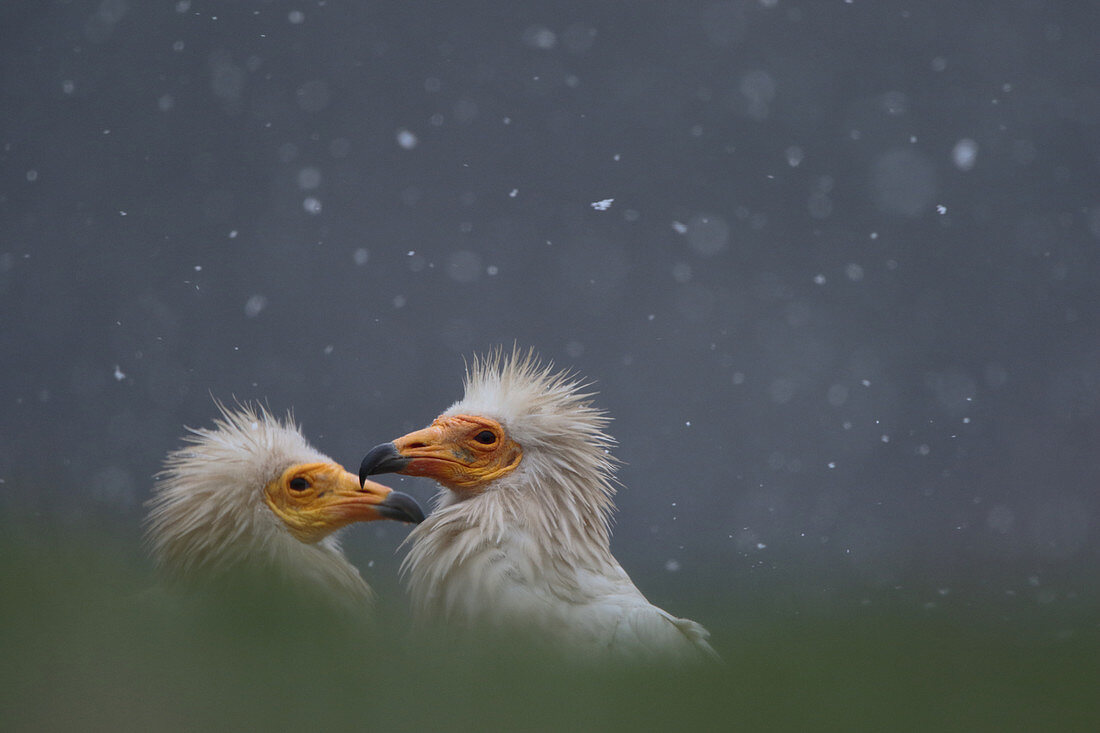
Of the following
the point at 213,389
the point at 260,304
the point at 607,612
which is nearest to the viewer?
the point at 607,612

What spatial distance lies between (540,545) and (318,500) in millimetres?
609

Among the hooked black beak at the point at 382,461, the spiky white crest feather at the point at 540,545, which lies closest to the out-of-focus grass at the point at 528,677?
the spiky white crest feather at the point at 540,545

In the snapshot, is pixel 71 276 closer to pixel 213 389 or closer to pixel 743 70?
pixel 213 389

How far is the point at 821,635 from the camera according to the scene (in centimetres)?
42

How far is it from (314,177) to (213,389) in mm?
1217

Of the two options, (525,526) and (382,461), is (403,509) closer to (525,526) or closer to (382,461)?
(382,461)

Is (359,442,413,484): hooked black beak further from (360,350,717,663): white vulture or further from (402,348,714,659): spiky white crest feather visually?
(402,348,714,659): spiky white crest feather

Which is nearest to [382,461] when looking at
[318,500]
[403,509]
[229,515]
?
[403,509]

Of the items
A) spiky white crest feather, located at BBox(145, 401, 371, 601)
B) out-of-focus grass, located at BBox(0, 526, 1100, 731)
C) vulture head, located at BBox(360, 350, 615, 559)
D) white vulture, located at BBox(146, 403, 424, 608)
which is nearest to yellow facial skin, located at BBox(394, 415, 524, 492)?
vulture head, located at BBox(360, 350, 615, 559)

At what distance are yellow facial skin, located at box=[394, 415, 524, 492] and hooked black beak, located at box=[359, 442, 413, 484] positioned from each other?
15 millimetres

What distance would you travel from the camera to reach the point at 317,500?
2.49m

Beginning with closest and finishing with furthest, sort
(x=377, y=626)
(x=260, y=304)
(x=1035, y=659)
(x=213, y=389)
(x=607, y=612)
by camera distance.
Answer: (x=1035, y=659), (x=377, y=626), (x=607, y=612), (x=260, y=304), (x=213, y=389)

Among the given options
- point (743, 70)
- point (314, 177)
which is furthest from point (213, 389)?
point (743, 70)

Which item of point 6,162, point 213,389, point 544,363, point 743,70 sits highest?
point 743,70
